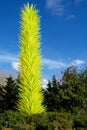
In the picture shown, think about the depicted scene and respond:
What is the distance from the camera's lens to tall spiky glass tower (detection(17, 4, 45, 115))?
15.7 m

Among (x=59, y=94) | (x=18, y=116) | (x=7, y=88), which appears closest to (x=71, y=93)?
(x=59, y=94)

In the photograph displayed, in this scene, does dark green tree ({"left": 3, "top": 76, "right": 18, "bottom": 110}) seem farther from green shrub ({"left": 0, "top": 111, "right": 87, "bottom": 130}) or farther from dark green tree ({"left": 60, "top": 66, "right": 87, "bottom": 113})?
green shrub ({"left": 0, "top": 111, "right": 87, "bottom": 130})

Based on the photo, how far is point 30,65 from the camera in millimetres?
15734

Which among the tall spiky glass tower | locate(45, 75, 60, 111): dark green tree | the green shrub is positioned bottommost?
the green shrub

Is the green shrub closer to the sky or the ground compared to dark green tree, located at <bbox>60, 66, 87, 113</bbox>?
closer to the ground

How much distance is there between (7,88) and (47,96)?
4.65 metres

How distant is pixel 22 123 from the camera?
637 inches

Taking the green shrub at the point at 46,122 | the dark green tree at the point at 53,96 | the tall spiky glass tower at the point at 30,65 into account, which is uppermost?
the dark green tree at the point at 53,96

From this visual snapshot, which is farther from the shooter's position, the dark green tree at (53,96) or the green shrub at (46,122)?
the dark green tree at (53,96)

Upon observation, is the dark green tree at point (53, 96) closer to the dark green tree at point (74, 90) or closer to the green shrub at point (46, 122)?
the dark green tree at point (74, 90)

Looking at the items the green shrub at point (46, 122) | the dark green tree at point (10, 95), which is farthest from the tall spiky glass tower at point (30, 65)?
the dark green tree at point (10, 95)

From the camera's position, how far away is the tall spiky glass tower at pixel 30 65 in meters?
15.7

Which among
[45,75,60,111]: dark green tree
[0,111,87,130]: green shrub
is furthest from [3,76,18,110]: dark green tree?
[0,111,87,130]: green shrub

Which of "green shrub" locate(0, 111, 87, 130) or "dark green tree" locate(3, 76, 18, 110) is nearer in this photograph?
"green shrub" locate(0, 111, 87, 130)
